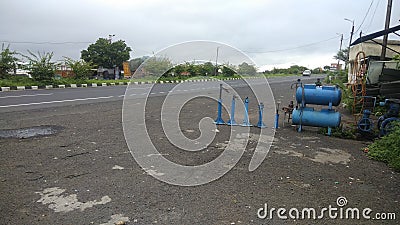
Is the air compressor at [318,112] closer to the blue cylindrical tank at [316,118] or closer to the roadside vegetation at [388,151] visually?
the blue cylindrical tank at [316,118]

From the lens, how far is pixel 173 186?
3.59 meters

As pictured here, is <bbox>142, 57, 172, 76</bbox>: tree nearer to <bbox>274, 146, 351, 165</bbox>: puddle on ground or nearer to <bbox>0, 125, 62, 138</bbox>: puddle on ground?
<bbox>0, 125, 62, 138</bbox>: puddle on ground

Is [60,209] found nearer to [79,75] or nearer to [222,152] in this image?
[222,152]

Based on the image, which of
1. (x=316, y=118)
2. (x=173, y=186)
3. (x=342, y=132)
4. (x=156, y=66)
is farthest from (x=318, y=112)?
(x=173, y=186)

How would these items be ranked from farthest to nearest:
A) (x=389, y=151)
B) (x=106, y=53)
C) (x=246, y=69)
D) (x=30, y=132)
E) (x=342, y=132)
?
(x=106, y=53)
(x=342, y=132)
(x=30, y=132)
(x=246, y=69)
(x=389, y=151)

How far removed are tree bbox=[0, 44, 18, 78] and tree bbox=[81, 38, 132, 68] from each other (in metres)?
18.0

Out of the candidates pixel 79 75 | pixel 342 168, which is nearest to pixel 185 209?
pixel 342 168

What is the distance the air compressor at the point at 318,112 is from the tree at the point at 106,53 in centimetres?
3514

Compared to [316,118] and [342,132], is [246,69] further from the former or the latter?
[342,132]

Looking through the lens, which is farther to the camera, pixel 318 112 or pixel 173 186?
pixel 318 112

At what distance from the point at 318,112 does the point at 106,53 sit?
118 ft

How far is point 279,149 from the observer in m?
5.48

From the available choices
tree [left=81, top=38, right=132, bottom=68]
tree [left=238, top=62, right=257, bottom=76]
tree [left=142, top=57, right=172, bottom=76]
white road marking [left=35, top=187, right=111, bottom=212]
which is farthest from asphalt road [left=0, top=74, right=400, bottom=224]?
tree [left=81, top=38, right=132, bottom=68]

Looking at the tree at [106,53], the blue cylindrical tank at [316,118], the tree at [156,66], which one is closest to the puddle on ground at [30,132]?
the tree at [156,66]
